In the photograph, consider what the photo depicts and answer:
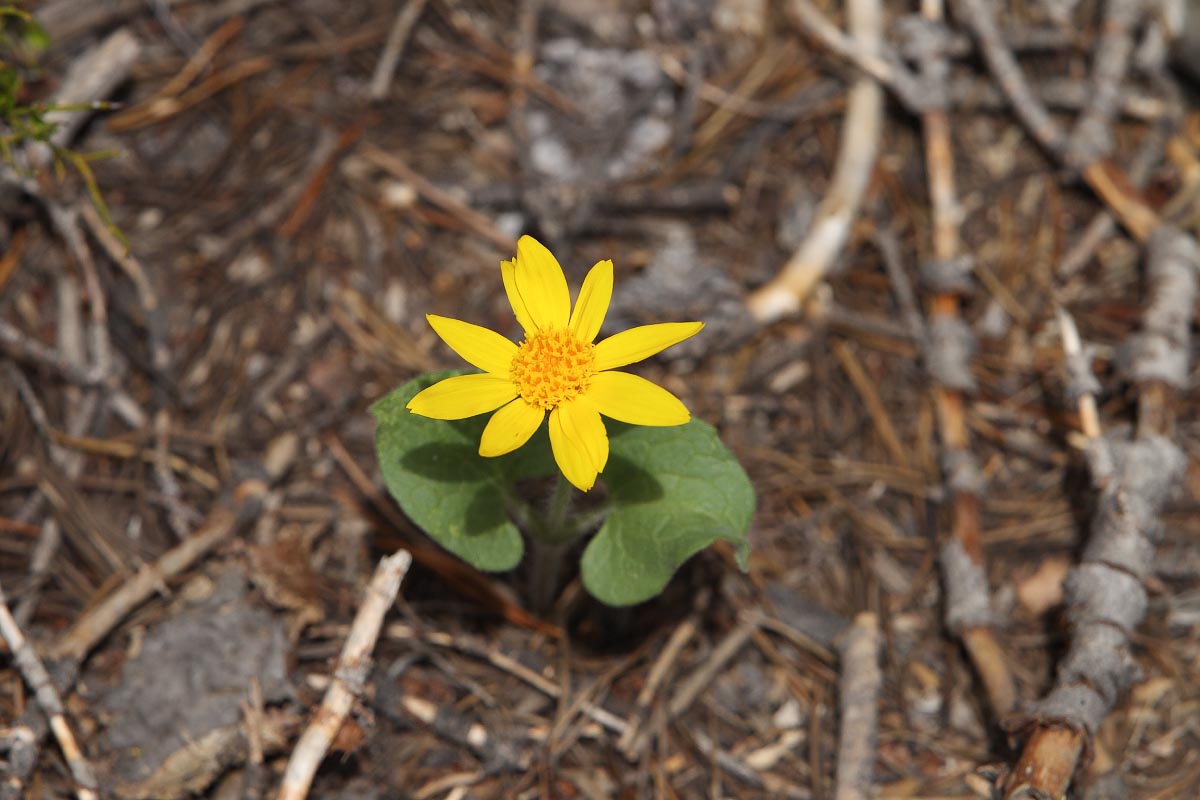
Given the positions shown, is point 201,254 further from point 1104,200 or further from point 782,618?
point 1104,200

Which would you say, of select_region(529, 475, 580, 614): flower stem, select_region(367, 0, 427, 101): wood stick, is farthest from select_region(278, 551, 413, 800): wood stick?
select_region(367, 0, 427, 101): wood stick

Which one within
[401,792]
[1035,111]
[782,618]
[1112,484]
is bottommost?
[401,792]

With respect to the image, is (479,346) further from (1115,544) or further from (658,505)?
(1115,544)

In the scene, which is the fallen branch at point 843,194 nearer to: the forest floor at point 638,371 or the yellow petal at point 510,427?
the forest floor at point 638,371

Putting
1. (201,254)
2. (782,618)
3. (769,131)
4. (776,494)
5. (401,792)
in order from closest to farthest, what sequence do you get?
(401,792) → (782,618) → (776,494) → (201,254) → (769,131)

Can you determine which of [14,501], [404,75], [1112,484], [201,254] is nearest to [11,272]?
[201,254]

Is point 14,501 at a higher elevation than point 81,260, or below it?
below
